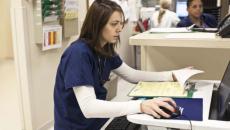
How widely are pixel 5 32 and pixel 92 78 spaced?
13.2 feet

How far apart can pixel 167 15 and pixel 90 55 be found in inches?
141

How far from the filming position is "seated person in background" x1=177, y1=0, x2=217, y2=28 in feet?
9.14

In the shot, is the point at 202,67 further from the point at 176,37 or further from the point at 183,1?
the point at 183,1

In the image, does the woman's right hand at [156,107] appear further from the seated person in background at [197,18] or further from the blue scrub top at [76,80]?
the seated person in background at [197,18]

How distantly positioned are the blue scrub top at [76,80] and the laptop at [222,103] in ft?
1.66

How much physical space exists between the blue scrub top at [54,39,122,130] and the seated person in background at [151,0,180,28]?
A: 3.27 m

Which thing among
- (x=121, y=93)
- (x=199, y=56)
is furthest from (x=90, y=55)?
(x=121, y=93)

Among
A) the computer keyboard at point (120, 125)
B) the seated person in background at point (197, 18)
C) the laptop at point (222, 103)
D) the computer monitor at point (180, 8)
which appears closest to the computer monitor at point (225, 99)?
the laptop at point (222, 103)

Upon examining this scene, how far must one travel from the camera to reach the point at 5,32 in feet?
16.1

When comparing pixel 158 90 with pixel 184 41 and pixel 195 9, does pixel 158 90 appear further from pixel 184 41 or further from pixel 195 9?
pixel 195 9

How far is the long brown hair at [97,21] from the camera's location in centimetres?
132

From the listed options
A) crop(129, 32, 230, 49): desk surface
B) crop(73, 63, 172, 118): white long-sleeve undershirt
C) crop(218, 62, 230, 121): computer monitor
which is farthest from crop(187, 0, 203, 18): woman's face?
crop(73, 63, 172, 118): white long-sleeve undershirt

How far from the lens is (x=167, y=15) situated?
15.5 feet

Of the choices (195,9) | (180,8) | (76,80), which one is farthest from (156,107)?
(180,8)
